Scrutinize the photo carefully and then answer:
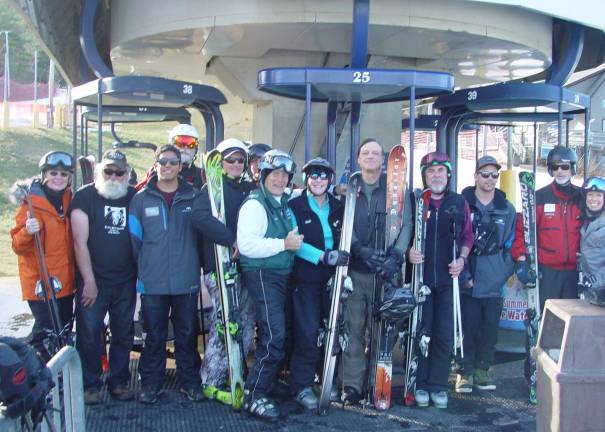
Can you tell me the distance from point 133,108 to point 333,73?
397 centimetres

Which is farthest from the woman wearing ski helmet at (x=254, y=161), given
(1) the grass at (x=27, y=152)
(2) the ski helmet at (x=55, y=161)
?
(1) the grass at (x=27, y=152)

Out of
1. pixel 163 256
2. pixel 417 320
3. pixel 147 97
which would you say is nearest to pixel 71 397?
pixel 163 256

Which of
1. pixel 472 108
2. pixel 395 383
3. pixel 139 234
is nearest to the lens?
pixel 139 234

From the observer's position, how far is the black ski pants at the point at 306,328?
450 cm

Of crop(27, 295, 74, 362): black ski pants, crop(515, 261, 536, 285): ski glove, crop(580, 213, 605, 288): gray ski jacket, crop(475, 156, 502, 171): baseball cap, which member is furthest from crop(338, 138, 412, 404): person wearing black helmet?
crop(27, 295, 74, 362): black ski pants

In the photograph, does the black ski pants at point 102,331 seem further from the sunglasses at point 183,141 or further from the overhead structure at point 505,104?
the overhead structure at point 505,104

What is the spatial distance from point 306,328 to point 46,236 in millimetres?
1847

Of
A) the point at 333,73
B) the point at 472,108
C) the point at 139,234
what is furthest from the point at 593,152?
the point at 139,234

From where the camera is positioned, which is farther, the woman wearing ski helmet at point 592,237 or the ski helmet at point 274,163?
the woman wearing ski helmet at point 592,237

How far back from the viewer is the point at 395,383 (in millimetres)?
5113

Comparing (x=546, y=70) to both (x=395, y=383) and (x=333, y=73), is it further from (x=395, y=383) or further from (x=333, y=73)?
(x=395, y=383)

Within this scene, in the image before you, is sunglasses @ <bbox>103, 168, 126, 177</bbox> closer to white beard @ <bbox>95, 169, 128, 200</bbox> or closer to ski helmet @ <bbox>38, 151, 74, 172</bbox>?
white beard @ <bbox>95, 169, 128, 200</bbox>

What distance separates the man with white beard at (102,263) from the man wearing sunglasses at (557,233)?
9.51ft

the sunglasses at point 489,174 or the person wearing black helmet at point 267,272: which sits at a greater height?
the sunglasses at point 489,174
